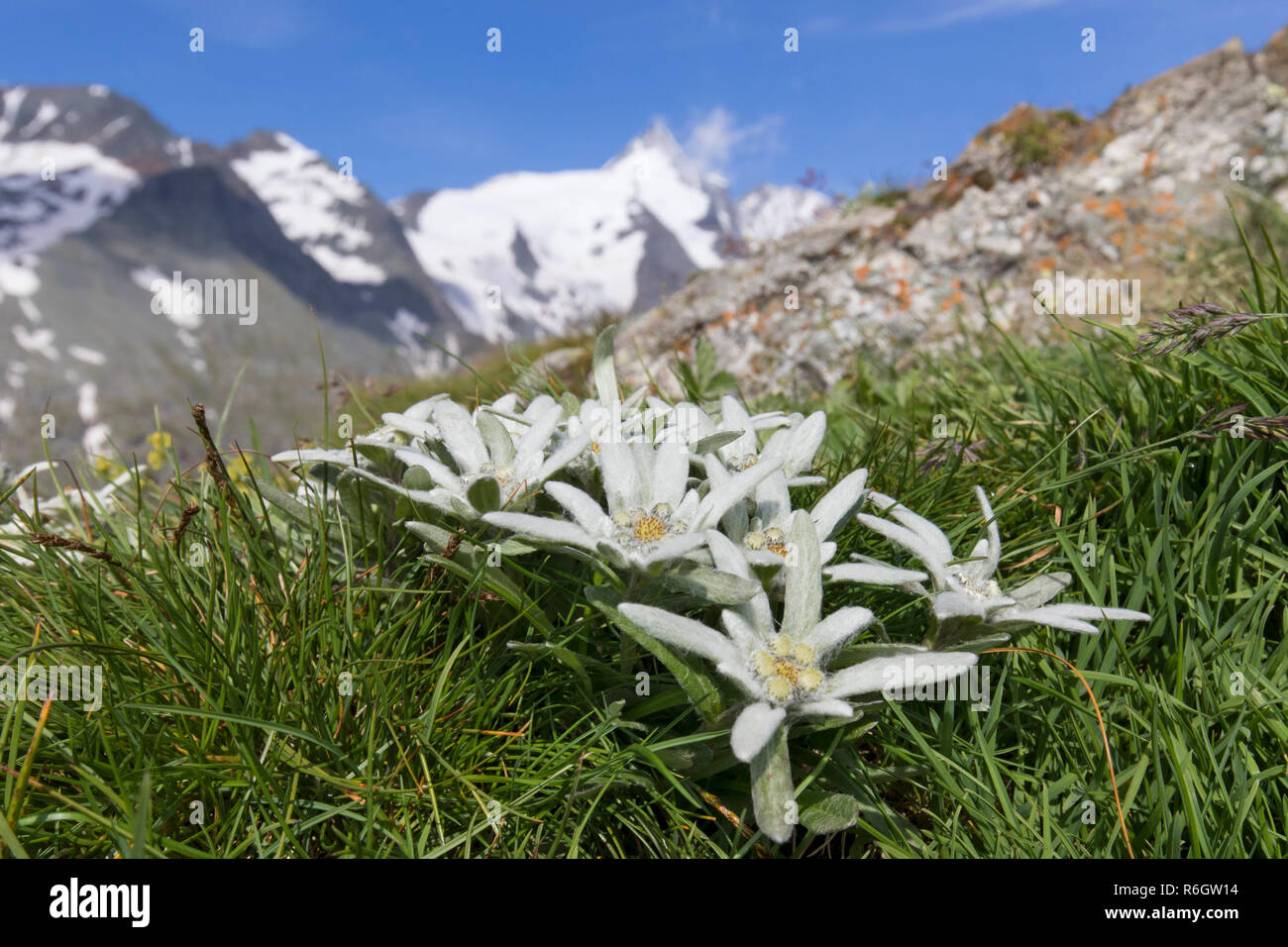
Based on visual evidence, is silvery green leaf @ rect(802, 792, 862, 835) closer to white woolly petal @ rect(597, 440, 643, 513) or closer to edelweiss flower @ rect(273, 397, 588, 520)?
white woolly petal @ rect(597, 440, 643, 513)

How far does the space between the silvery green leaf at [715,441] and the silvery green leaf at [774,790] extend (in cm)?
79

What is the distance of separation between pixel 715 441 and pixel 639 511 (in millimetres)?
443

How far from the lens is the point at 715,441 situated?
6.89 feet

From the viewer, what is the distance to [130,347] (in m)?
131

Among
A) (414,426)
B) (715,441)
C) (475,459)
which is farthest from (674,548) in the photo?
(414,426)

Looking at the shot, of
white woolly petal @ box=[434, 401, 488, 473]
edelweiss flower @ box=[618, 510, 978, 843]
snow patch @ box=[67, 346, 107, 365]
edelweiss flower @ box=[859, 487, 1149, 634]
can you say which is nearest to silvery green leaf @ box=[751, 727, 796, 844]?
edelweiss flower @ box=[618, 510, 978, 843]

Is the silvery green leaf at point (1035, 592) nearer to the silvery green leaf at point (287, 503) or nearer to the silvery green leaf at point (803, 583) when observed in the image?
the silvery green leaf at point (803, 583)

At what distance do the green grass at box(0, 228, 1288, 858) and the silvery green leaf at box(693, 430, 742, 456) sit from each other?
1.56ft

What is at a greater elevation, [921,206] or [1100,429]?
[921,206]

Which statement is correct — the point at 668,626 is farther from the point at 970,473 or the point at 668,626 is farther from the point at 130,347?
the point at 130,347

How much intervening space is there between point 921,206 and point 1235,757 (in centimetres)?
846

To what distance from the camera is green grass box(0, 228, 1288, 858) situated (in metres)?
1.76

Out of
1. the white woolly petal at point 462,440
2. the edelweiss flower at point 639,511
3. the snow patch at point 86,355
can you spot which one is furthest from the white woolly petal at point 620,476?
the snow patch at point 86,355

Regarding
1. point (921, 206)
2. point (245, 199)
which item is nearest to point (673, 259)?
point (245, 199)
